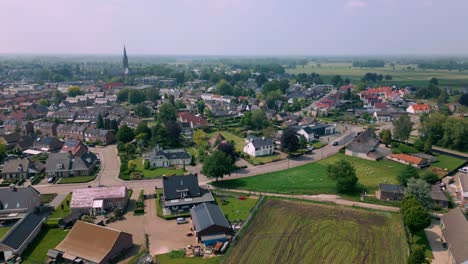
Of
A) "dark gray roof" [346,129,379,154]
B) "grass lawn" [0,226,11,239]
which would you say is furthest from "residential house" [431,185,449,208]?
"grass lawn" [0,226,11,239]

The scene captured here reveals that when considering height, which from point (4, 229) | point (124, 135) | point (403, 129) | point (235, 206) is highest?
point (403, 129)

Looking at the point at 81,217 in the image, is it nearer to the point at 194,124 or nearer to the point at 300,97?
the point at 194,124

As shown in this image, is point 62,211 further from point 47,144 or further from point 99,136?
point 99,136

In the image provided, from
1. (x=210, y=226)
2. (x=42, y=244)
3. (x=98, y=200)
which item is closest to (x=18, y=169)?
(x=98, y=200)

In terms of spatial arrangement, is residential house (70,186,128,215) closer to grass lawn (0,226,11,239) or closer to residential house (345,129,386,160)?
grass lawn (0,226,11,239)

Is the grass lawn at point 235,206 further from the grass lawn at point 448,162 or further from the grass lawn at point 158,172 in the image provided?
the grass lawn at point 448,162

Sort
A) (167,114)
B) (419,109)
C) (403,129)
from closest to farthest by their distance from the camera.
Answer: (403,129) → (167,114) → (419,109)

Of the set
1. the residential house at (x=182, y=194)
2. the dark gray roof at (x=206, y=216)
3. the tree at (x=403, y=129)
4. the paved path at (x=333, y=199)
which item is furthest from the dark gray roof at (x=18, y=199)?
the tree at (x=403, y=129)
